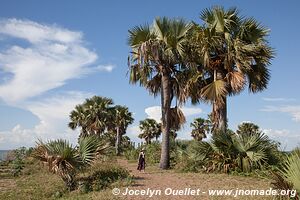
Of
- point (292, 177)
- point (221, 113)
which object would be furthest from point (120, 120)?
point (292, 177)

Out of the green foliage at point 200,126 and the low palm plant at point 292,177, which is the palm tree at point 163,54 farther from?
the green foliage at point 200,126

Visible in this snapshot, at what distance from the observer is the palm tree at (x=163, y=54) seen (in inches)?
793

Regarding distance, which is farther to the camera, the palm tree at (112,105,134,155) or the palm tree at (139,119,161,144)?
the palm tree at (139,119,161,144)

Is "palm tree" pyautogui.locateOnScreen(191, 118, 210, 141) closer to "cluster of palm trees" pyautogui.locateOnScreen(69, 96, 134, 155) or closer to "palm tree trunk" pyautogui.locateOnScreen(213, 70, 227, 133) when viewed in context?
"cluster of palm trees" pyautogui.locateOnScreen(69, 96, 134, 155)

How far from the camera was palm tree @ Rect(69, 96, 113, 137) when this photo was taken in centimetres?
4459

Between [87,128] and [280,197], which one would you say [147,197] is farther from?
[87,128]

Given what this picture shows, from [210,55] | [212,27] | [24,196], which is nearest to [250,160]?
[210,55]

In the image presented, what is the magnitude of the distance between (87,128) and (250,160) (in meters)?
32.7

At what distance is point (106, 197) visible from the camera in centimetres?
1183

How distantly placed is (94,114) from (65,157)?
30.8m

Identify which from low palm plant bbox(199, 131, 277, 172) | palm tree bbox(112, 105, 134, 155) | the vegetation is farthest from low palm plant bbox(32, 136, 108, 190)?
palm tree bbox(112, 105, 134, 155)

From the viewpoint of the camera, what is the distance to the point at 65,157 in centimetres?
1404

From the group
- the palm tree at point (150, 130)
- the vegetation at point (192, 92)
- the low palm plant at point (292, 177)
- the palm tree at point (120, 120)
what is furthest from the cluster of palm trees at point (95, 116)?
the low palm plant at point (292, 177)

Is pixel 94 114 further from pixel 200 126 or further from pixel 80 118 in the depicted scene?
pixel 200 126
